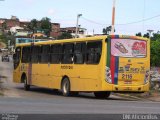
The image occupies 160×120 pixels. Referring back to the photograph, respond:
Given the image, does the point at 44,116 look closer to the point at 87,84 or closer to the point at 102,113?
the point at 102,113

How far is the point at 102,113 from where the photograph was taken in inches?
213

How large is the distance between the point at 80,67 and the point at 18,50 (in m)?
9.02

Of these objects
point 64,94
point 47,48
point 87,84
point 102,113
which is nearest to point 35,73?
point 47,48

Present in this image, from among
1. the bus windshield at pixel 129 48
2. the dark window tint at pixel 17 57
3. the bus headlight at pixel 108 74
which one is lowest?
the bus headlight at pixel 108 74

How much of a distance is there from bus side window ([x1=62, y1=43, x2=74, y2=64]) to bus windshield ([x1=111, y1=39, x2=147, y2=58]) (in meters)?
2.77

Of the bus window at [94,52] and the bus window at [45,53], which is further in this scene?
the bus window at [45,53]

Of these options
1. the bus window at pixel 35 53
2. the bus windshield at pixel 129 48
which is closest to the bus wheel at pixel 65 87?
the bus windshield at pixel 129 48

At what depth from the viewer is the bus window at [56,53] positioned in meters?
23.2

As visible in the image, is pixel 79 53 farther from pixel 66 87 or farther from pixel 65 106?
pixel 65 106

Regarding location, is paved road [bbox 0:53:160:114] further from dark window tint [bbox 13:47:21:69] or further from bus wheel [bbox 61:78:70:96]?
dark window tint [bbox 13:47:21:69]

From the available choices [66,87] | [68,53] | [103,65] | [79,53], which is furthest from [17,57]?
[103,65]

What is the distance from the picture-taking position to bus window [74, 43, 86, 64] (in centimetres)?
2084

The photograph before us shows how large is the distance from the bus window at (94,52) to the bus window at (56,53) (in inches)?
118

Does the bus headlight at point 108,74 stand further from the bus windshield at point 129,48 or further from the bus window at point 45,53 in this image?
the bus window at point 45,53
